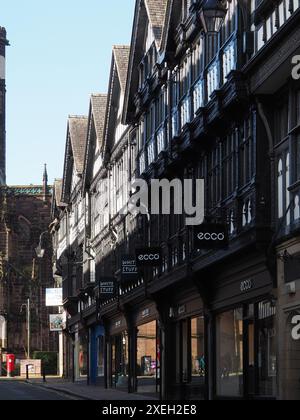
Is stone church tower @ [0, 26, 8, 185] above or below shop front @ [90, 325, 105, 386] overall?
above

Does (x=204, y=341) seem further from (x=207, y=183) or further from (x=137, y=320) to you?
(x=137, y=320)

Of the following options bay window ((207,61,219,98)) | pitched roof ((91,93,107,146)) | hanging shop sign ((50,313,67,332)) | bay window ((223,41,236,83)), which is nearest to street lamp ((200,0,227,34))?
bay window ((223,41,236,83))

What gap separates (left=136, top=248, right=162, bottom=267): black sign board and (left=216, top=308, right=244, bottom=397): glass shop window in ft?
16.0

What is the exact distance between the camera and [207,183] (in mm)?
34219

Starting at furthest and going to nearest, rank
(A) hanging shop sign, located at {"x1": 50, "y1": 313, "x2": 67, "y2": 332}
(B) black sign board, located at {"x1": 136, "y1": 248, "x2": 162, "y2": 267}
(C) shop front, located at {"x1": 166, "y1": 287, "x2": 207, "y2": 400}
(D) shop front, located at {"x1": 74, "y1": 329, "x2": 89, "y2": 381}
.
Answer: (A) hanging shop sign, located at {"x1": 50, "y1": 313, "x2": 67, "y2": 332}
(D) shop front, located at {"x1": 74, "y1": 329, "x2": 89, "y2": 381}
(B) black sign board, located at {"x1": 136, "y1": 248, "x2": 162, "y2": 267}
(C) shop front, located at {"x1": 166, "y1": 287, "x2": 207, "y2": 400}

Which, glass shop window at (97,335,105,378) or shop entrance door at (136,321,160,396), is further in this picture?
glass shop window at (97,335,105,378)

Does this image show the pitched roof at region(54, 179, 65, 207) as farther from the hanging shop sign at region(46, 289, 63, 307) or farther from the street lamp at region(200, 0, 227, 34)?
the street lamp at region(200, 0, 227, 34)

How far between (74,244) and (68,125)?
7241 millimetres

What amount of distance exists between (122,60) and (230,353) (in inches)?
895

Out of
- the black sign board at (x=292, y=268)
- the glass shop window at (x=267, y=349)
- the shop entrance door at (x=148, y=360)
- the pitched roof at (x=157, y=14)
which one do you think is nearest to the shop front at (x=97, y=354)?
the shop entrance door at (x=148, y=360)

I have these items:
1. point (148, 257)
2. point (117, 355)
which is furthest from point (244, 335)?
point (117, 355)

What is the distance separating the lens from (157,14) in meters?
43.8

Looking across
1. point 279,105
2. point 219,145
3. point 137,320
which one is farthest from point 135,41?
point 279,105

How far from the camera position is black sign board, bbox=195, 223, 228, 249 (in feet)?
98.1
